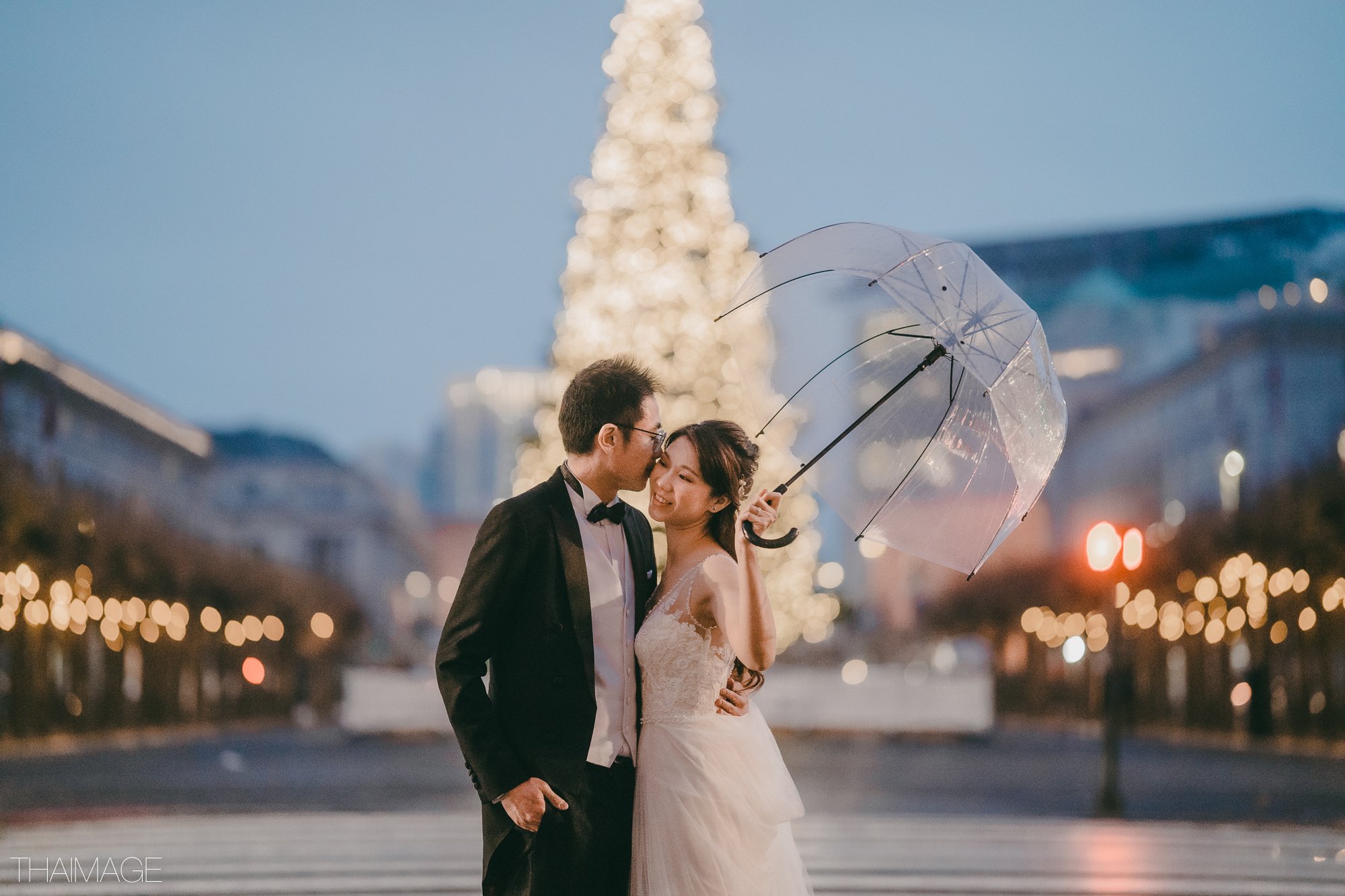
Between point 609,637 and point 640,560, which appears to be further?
point 640,560

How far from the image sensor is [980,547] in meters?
6.13

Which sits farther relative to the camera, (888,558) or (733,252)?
(888,558)

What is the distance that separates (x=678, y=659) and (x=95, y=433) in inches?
2729

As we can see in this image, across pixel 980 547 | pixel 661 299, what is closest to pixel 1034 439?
pixel 980 547

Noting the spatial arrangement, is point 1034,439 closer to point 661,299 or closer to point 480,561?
point 480,561

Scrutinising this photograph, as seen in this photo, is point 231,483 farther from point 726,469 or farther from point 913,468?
point 726,469

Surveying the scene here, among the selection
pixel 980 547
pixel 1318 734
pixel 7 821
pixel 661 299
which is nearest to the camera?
pixel 980 547

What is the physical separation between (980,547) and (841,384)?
1011 millimetres

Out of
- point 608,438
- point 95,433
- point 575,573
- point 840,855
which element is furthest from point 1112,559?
point 95,433

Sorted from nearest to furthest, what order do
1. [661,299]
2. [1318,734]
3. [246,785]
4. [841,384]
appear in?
[841,384]
[246,785]
[661,299]
[1318,734]

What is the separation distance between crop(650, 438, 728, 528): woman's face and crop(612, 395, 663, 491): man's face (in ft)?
0.15

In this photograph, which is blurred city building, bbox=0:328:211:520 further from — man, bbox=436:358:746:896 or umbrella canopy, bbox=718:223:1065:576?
man, bbox=436:358:746:896

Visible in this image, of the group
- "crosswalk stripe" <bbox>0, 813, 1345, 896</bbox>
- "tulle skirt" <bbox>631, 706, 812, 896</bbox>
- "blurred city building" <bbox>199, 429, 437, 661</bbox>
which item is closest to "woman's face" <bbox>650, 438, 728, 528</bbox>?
"tulle skirt" <bbox>631, 706, 812, 896</bbox>

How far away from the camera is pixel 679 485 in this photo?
5156 mm
